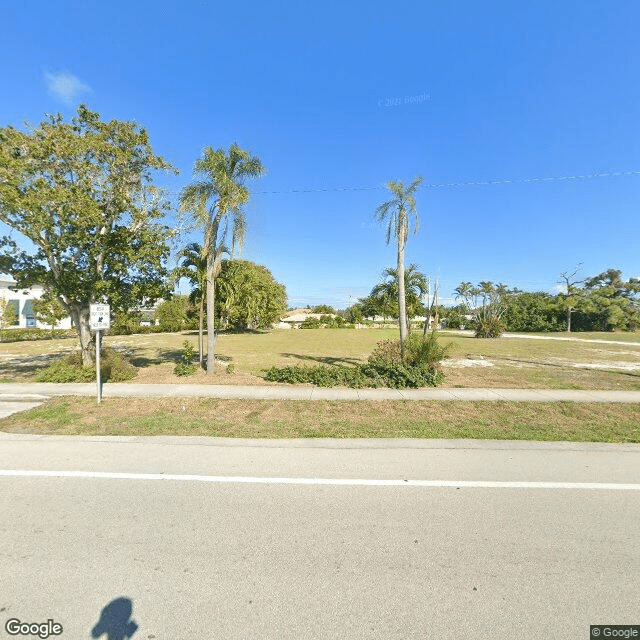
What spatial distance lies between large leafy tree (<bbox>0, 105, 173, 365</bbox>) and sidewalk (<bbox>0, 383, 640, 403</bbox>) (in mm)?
2187

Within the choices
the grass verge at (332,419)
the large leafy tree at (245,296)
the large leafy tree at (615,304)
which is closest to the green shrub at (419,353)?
the grass verge at (332,419)

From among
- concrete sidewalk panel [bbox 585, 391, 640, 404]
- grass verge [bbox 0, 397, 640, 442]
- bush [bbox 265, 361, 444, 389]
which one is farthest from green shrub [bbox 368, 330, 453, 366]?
concrete sidewalk panel [bbox 585, 391, 640, 404]

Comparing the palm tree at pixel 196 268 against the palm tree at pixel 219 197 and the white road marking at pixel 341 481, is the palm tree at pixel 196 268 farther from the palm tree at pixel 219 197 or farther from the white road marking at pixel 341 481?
the white road marking at pixel 341 481

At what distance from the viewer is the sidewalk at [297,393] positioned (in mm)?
8656

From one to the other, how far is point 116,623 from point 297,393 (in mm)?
6883

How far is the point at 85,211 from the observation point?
9.56 metres

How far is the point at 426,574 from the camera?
2.71 m

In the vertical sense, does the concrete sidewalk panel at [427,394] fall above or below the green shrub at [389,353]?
below

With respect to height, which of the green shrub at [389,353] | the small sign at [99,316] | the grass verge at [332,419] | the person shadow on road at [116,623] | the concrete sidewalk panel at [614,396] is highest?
the small sign at [99,316]

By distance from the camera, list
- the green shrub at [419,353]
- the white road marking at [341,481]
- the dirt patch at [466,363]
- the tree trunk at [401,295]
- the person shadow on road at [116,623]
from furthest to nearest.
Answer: the dirt patch at [466,363] → the tree trunk at [401,295] → the green shrub at [419,353] → the white road marking at [341,481] → the person shadow on road at [116,623]

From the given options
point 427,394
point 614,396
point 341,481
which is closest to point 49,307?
point 341,481

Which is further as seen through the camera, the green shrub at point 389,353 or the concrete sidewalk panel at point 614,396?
the green shrub at point 389,353

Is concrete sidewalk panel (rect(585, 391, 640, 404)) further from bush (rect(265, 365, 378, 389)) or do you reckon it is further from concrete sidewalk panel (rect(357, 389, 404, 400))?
bush (rect(265, 365, 378, 389))

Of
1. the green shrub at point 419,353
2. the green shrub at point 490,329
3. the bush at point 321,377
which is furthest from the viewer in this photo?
the green shrub at point 490,329
